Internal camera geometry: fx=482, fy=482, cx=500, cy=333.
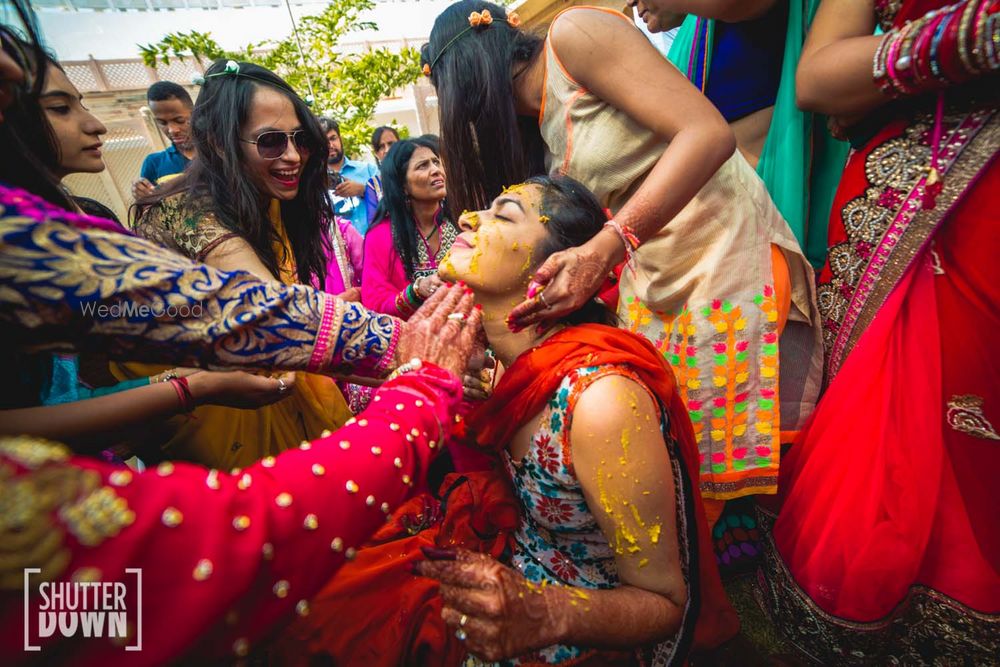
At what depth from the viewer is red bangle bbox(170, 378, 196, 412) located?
1676mm

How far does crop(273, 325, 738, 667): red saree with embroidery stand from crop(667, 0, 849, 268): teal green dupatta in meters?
1.13

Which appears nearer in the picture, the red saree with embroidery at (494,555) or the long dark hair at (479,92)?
the red saree with embroidery at (494,555)

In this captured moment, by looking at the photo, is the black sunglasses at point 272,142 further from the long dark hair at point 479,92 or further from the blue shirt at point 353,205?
the blue shirt at point 353,205

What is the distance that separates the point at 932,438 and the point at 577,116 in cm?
155

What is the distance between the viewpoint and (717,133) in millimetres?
1494

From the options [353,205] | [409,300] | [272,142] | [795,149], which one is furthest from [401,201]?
[795,149]

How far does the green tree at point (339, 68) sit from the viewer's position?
6.01 metres

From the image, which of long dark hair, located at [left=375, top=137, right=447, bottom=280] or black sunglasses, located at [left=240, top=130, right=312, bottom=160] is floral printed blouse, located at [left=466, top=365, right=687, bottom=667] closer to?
black sunglasses, located at [left=240, top=130, right=312, bottom=160]

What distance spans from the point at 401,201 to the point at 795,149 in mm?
2968

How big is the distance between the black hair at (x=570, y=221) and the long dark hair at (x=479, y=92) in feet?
1.45

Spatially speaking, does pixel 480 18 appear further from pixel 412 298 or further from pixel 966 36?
pixel 966 36

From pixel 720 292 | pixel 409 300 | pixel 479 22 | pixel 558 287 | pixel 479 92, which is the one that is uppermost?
pixel 479 22

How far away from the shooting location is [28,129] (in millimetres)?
1469


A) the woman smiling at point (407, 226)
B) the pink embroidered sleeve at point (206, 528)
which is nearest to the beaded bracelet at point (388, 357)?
the pink embroidered sleeve at point (206, 528)
